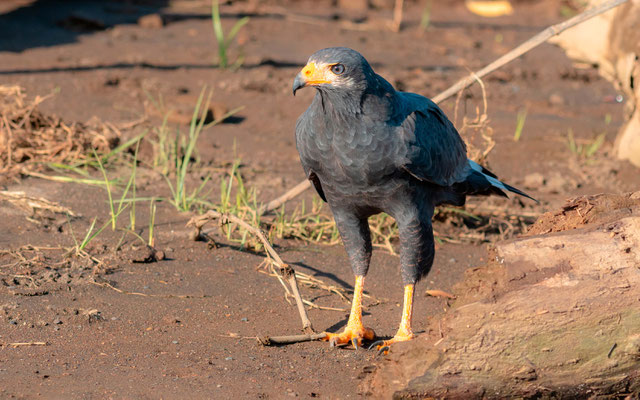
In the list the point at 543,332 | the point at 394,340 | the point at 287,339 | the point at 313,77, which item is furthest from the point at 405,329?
the point at 313,77

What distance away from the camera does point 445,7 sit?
14.7m

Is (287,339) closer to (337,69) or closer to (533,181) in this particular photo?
(337,69)

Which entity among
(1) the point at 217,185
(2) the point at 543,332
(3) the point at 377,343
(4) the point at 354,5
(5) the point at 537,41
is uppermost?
(5) the point at 537,41

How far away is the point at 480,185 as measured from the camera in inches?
170

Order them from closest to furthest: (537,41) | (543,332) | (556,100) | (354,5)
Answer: (543,332), (537,41), (556,100), (354,5)

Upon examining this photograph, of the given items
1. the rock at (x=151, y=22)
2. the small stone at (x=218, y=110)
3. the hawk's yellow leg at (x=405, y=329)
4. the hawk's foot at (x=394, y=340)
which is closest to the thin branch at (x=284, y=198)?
the hawk's yellow leg at (x=405, y=329)

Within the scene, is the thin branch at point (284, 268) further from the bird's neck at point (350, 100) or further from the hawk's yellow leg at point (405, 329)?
the bird's neck at point (350, 100)

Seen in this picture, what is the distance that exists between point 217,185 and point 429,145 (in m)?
2.69

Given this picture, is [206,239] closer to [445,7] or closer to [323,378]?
[323,378]

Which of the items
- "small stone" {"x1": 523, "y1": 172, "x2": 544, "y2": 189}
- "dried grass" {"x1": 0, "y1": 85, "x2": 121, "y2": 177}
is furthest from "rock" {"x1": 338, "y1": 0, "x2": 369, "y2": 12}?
"dried grass" {"x1": 0, "y1": 85, "x2": 121, "y2": 177}

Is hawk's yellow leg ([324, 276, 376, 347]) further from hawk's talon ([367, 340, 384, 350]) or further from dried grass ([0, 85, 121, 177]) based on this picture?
dried grass ([0, 85, 121, 177])

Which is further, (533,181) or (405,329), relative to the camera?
(533,181)

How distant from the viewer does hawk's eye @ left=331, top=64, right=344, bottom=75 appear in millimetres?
3477

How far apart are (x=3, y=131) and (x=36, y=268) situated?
1.92 m
